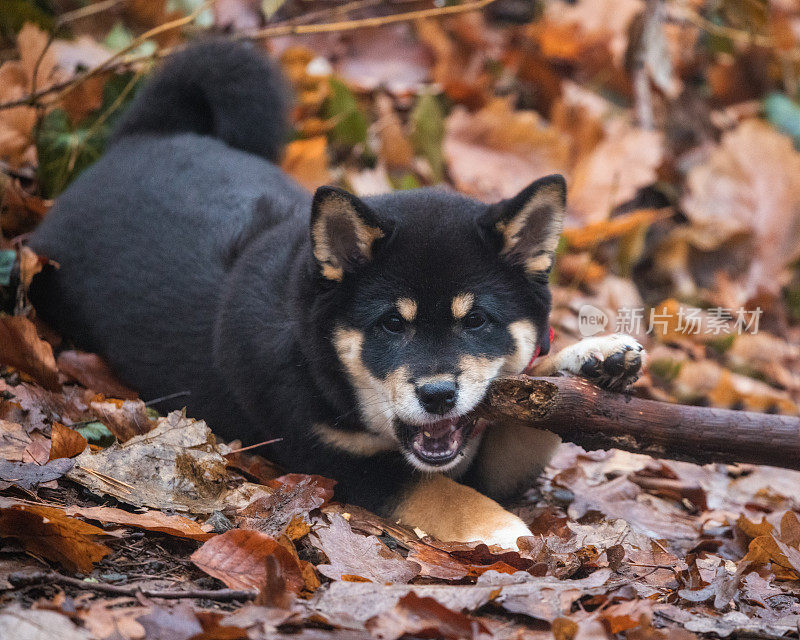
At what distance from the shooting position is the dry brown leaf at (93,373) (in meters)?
3.88

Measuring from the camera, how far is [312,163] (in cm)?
571

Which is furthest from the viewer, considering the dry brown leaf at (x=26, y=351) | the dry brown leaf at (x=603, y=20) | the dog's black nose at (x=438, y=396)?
the dry brown leaf at (x=603, y=20)

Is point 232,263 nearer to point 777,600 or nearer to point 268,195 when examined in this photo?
point 268,195

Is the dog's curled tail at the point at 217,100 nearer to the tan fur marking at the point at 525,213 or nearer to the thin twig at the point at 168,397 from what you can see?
the thin twig at the point at 168,397

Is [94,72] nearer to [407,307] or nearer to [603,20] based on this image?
[407,307]

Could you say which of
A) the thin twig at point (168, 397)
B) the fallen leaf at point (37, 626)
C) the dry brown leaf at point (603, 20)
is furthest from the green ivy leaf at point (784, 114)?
the fallen leaf at point (37, 626)

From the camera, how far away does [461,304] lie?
3.17 m

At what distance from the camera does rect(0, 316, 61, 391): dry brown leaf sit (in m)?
3.55

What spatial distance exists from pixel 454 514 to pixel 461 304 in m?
0.81

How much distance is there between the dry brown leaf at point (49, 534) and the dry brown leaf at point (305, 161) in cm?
361

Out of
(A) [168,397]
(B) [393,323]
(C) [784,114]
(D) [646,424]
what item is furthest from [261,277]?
(C) [784,114]

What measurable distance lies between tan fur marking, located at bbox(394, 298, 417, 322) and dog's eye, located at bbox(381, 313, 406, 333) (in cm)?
3

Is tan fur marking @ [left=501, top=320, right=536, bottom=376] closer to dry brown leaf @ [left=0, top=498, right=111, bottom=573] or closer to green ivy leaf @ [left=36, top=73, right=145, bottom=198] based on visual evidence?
dry brown leaf @ [left=0, top=498, right=111, bottom=573]

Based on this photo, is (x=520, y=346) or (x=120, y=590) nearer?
(x=120, y=590)
